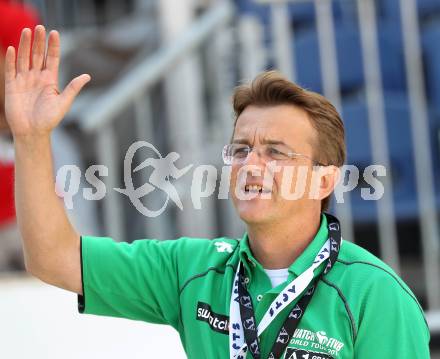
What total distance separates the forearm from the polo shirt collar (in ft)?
1.48

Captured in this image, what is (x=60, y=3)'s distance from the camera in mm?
6867

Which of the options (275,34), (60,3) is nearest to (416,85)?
(275,34)

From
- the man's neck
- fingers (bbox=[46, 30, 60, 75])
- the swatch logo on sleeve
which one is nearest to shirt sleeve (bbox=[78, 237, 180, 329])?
the swatch logo on sleeve

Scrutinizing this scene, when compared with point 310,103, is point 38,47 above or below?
above

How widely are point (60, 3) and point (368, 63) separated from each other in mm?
3407

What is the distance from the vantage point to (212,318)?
2164 millimetres

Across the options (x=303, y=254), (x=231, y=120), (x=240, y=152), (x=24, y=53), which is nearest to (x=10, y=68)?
(x=24, y=53)

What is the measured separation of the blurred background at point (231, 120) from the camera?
154 inches

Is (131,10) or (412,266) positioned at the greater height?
(131,10)

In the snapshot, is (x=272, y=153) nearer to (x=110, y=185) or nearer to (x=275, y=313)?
(x=275, y=313)

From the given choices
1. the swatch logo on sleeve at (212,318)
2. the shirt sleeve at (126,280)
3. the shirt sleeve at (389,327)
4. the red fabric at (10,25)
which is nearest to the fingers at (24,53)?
the shirt sleeve at (126,280)

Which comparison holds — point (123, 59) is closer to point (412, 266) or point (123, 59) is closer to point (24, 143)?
point (412, 266)

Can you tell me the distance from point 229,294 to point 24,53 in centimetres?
78

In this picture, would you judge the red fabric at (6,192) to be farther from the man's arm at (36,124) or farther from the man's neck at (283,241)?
the man's neck at (283,241)
